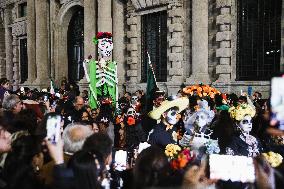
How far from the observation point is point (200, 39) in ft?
44.2

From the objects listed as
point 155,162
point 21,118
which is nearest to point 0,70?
point 21,118

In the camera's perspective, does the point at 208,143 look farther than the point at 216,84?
No

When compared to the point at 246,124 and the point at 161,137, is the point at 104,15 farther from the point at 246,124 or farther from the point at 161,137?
the point at 246,124

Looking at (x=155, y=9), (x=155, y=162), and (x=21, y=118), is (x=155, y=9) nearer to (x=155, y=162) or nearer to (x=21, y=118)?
(x=21, y=118)

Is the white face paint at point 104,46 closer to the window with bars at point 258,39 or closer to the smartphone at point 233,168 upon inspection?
the window with bars at point 258,39

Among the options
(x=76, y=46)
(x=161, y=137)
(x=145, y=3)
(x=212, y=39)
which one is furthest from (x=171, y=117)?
(x=76, y=46)

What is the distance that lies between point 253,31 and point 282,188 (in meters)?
10.4

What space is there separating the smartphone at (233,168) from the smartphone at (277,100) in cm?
127

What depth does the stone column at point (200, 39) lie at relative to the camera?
1344 cm

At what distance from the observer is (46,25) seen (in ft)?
71.2

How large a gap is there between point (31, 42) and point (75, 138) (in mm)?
19503

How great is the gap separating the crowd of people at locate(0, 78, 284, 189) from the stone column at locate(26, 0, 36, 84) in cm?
1429

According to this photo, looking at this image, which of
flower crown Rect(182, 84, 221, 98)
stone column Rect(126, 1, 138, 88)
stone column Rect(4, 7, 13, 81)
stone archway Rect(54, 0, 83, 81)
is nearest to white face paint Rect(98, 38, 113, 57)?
stone column Rect(126, 1, 138, 88)

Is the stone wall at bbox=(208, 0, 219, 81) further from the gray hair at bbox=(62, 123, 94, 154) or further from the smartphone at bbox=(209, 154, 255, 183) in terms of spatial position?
the gray hair at bbox=(62, 123, 94, 154)
